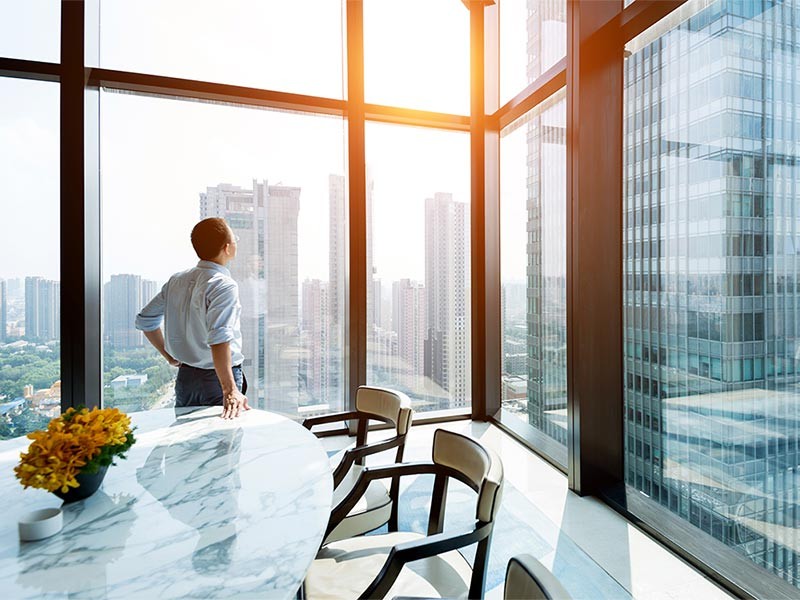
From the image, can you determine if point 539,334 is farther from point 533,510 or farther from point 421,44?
point 421,44

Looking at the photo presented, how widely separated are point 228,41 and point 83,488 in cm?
315

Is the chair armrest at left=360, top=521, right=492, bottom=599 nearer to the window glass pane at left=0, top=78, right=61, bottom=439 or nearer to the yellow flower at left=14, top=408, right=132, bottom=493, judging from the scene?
the yellow flower at left=14, top=408, right=132, bottom=493

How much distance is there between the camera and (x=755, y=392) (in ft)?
5.46

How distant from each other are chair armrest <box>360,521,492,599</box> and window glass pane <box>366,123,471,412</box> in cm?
240

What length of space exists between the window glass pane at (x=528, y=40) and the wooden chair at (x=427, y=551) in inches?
107

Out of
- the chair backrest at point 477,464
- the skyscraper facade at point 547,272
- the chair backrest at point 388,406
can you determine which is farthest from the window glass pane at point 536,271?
the chair backrest at point 477,464

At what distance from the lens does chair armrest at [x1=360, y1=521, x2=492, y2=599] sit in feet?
3.18

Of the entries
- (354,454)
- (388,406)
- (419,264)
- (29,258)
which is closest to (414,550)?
(354,454)

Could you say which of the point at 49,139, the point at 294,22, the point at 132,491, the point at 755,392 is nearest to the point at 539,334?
the point at 755,392

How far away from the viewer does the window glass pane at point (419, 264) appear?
3488 mm

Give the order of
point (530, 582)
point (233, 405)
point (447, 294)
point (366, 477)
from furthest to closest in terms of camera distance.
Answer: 1. point (447, 294)
2. point (233, 405)
3. point (366, 477)
4. point (530, 582)

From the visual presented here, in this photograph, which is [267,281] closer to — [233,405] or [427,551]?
[233,405]

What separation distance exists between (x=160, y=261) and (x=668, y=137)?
3.23 m

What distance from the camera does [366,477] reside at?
1.44 meters
